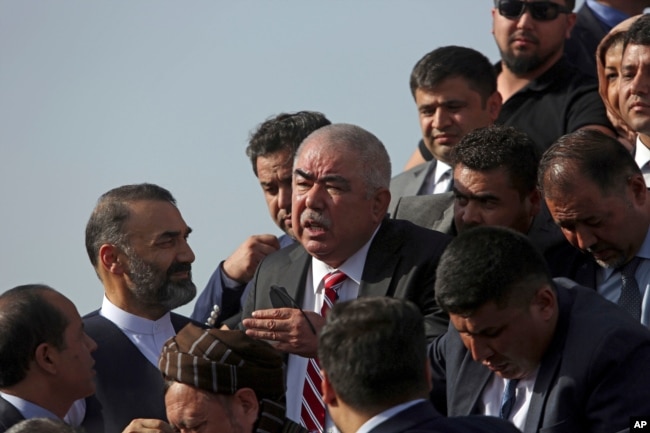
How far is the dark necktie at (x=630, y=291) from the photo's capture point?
6.54m

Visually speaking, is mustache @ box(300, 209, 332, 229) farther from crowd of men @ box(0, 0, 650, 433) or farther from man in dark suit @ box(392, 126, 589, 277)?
man in dark suit @ box(392, 126, 589, 277)

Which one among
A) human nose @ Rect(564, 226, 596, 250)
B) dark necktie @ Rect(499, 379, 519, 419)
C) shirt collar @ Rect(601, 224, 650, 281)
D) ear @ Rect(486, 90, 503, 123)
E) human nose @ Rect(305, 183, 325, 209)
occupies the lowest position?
dark necktie @ Rect(499, 379, 519, 419)

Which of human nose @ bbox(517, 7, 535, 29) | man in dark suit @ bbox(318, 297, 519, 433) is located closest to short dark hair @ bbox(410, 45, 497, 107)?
human nose @ bbox(517, 7, 535, 29)

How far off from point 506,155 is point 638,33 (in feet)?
3.14

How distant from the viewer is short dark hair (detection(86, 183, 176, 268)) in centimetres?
771

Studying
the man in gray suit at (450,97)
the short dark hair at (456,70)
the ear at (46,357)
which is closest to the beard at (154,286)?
the ear at (46,357)

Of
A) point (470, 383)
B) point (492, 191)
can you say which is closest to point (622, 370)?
point (470, 383)

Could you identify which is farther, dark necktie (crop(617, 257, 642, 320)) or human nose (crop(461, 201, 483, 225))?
human nose (crop(461, 201, 483, 225))

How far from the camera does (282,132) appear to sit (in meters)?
8.42

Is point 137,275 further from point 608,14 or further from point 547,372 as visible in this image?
point 608,14

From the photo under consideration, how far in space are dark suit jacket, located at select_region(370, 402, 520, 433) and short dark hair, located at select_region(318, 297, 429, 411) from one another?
0.16 feet

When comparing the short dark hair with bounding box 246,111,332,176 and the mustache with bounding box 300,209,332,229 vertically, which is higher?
the short dark hair with bounding box 246,111,332,176

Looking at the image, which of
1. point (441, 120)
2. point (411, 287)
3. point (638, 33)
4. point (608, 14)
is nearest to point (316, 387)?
point (411, 287)

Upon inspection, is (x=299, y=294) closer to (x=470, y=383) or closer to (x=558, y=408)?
(x=470, y=383)
